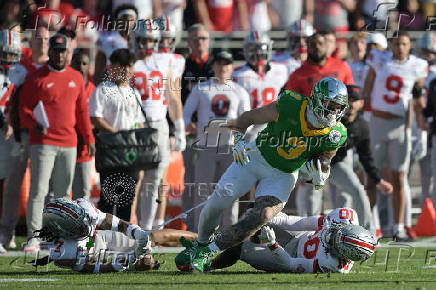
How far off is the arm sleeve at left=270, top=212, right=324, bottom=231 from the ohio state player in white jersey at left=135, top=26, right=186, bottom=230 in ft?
7.61

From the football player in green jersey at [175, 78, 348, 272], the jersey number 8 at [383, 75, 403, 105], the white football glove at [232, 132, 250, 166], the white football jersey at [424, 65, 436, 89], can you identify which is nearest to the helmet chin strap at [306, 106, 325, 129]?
the football player in green jersey at [175, 78, 348, 272]

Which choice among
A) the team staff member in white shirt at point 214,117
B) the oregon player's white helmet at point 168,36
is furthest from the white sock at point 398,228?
the oregon player's white helmet at point 168,36

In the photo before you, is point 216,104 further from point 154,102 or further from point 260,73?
point 260,73

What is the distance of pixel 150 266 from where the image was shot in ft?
29.1

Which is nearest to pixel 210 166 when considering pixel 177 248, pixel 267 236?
pixel 177 248

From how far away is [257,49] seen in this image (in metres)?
12.3

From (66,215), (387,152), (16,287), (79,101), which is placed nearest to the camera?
(16,287)

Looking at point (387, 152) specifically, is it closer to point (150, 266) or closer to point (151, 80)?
point (151, 80)

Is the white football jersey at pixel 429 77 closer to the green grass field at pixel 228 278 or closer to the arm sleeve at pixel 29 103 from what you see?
the green grass field at pixel 228 278

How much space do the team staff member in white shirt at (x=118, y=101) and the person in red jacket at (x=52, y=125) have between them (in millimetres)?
334

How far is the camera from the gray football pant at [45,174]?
1055cm

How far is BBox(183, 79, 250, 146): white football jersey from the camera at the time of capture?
454 inches

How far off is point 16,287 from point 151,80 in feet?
13.7

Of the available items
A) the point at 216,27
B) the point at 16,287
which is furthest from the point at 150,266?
the point at 216,27
